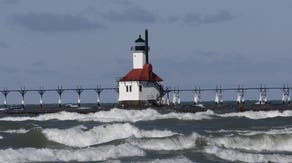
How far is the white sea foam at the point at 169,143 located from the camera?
35656 mm

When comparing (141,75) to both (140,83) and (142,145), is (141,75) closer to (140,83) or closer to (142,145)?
(140,83)

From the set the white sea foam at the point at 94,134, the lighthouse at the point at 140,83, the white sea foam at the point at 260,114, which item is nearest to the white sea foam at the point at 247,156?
the white sea foam at the point at 94,134

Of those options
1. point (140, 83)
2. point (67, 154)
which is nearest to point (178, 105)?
point (140, 83)

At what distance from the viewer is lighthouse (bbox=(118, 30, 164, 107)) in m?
76.8

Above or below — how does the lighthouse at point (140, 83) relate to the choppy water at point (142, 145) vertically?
above

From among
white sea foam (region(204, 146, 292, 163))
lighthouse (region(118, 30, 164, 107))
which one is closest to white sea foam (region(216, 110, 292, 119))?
lighthouse (region(118, 30, 164, 107))

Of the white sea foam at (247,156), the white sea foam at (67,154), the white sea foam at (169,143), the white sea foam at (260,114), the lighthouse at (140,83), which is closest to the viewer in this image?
the white sea foam at (247,156)

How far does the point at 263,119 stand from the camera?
60.6 meters

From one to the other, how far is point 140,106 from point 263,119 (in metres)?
16.8

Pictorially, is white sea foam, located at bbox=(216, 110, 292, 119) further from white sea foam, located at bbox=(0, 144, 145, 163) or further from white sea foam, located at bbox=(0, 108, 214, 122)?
white sea foam, located at bbox=(0, 144, 145, 163)

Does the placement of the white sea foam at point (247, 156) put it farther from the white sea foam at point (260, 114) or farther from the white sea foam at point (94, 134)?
the white sea foam at point (260, 114)

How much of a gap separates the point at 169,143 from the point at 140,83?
4057 centimetres

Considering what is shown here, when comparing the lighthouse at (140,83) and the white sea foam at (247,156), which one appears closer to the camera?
the white sea foam at (247,156)

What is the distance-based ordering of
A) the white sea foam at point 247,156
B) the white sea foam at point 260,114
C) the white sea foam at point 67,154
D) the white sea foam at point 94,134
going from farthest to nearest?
the white sea foam at point 260,114
the white sea foam at point 94,134
the white sea foam at point 67,154
the white sea foam at point 247,156
